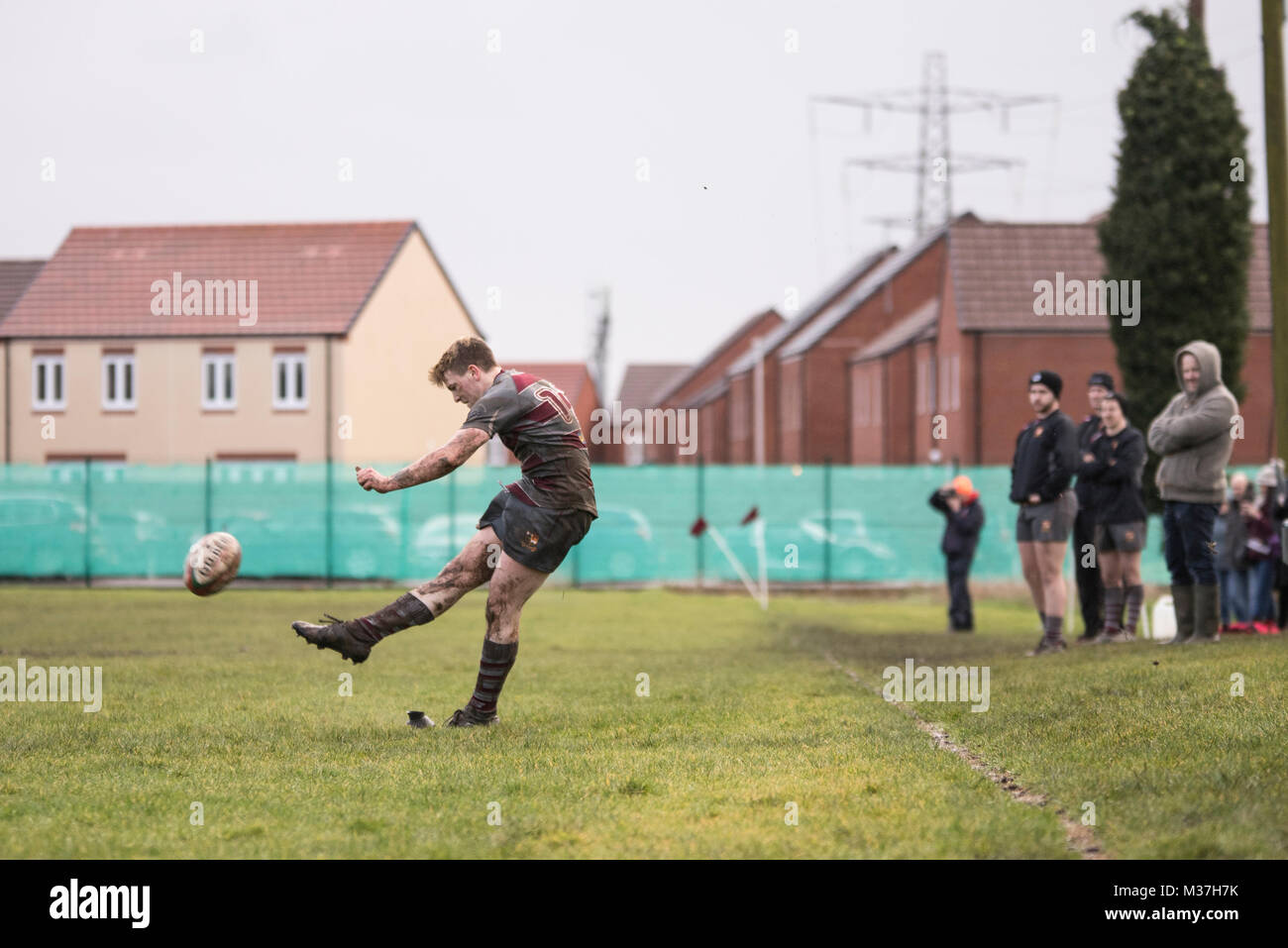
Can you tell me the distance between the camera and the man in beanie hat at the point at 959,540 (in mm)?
18812

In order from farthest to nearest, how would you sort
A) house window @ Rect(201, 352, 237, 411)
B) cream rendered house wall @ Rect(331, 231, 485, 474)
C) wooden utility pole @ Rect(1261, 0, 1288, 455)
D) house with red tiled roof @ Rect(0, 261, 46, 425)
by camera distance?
house with red tiled roof @ Rect(0, 261, 46, 425) < house window @ Rect(201, 352, 237, 411) < cream rendered house wall @ Rect(331, 231, 485, 474) < wooden utility pole @ Rect(1261, 0, 1288, 455)

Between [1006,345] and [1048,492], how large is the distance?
95.6 feet

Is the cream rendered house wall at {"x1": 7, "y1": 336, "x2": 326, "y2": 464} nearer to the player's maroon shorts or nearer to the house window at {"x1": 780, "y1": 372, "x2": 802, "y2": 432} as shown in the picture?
the house window at {"x1": 780, "y1": 372, "x2": 802, "y2": 432}

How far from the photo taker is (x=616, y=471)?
28562 mm

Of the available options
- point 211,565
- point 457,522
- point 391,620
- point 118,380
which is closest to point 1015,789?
point 391,620

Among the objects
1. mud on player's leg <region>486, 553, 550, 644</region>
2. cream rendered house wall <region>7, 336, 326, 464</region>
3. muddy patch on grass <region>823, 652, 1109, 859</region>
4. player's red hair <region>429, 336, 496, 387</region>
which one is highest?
cream rendered house wall <region>7, 336, 326, 464</region>

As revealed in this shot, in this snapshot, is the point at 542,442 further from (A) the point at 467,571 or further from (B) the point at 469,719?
(B) the point at 469,719

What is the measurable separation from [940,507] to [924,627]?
1.64 metres

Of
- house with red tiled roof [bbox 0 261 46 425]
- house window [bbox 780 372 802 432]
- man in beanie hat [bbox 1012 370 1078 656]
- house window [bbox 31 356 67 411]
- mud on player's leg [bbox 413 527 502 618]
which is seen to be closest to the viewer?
mud on player's leg [bbox 413 527 502 618]

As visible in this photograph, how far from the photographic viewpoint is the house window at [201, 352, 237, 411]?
43406 mm

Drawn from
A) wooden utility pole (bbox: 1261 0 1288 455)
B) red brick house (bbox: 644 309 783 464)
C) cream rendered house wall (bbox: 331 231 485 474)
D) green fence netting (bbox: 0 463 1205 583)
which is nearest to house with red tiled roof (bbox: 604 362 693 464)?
red brick house (bbox: 644 309 783 464)

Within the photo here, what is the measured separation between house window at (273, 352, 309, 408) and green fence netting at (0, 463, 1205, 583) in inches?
534

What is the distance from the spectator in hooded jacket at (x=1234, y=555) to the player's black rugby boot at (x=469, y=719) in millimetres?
9891

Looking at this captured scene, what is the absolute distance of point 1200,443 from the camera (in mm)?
11797
